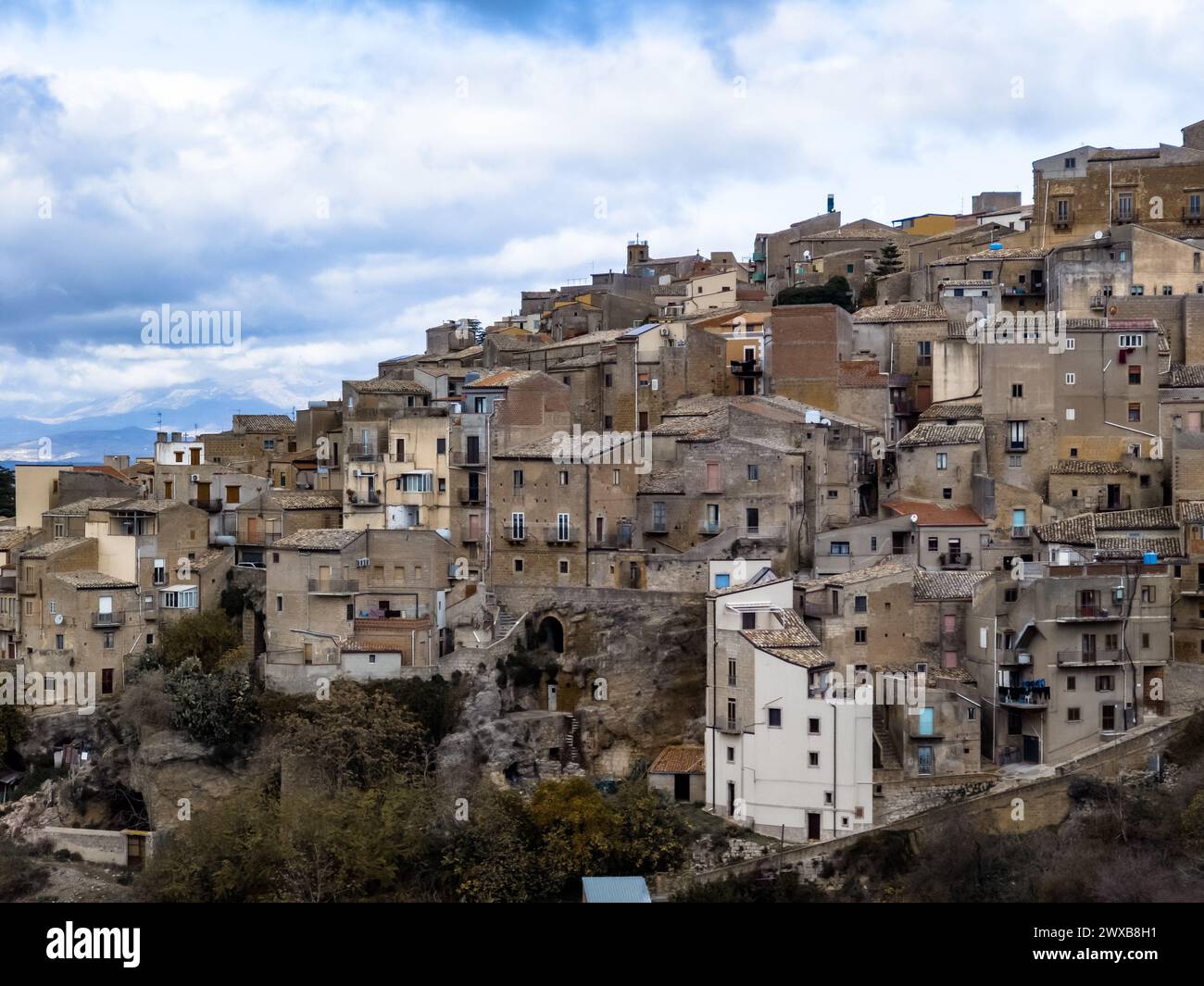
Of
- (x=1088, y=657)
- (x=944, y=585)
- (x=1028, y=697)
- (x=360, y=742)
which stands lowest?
(x=360, y=742)

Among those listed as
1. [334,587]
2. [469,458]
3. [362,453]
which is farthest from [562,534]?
[362,453]

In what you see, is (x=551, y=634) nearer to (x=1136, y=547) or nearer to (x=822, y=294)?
(x=1136, y=547)

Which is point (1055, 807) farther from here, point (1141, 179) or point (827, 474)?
point (1141, 179)

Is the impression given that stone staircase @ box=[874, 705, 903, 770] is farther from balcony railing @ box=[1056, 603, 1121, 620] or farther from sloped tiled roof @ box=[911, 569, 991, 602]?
balcony railing @ box=[1056, 603, 1121, 620]

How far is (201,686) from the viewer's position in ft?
152

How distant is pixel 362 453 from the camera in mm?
52500

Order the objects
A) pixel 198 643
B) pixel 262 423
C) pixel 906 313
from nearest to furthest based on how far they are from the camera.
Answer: pixel 198 643
pixel 906 313
pixel 262 423

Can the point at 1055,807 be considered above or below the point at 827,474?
below

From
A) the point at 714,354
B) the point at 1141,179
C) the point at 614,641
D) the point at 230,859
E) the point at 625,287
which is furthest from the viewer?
the point at 625,287

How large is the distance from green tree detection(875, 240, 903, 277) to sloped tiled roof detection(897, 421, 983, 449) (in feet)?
73.1

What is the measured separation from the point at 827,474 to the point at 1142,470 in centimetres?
921

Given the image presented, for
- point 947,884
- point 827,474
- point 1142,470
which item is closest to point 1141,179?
point 1142,470

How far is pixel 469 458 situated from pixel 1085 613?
1892 cm

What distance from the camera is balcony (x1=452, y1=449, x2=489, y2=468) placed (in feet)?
163
